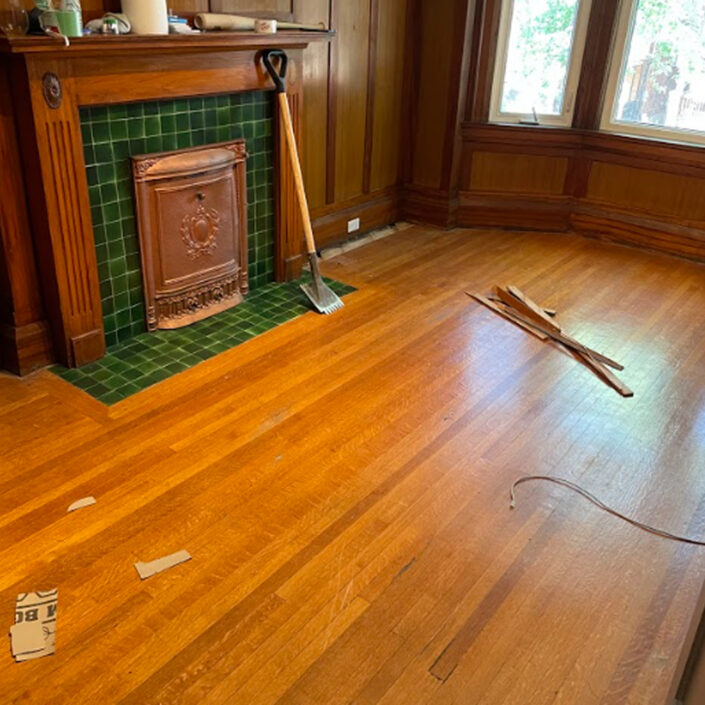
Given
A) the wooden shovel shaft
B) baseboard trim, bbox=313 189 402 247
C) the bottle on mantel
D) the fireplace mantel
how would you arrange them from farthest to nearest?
baseboard trim, bbox=313 189 402 247 < the wooden shovel shaft < the bottle on mantel < the fireplace mantel

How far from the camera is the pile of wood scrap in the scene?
11.2 ft

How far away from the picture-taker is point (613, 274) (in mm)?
4637

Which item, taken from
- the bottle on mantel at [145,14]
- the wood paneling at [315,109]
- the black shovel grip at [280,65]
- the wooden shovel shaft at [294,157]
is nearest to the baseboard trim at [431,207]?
the wood paneling at [315,109]

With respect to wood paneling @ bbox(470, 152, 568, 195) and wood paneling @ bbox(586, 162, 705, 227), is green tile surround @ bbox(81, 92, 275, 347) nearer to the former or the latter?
wood paneling @ bbox(470, 152, 568, 195)

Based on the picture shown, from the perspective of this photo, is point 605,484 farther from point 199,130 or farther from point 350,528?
point 199,130

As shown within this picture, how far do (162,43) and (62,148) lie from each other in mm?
610

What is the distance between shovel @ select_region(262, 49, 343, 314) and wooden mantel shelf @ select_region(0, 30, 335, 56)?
0.08 metres

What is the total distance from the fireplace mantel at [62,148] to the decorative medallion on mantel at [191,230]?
291 mm

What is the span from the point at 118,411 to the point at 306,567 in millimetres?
1179

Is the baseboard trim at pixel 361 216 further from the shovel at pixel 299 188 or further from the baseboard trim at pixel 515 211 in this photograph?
the shovel at pixel 299 188

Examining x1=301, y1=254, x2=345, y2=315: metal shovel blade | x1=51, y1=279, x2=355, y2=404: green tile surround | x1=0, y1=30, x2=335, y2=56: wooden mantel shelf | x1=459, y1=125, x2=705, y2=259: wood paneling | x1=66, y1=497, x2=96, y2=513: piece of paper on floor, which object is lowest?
x1=66, y1=497, x2=96, y2=513: piece of paper on floor

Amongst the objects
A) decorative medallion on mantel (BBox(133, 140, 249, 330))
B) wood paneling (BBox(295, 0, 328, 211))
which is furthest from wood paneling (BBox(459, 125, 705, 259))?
decorative medallion on mantel (BBox(133, 140, 249, 330))

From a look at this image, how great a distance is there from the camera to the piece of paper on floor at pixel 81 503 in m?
2.38

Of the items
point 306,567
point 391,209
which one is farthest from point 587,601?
point 391,209
